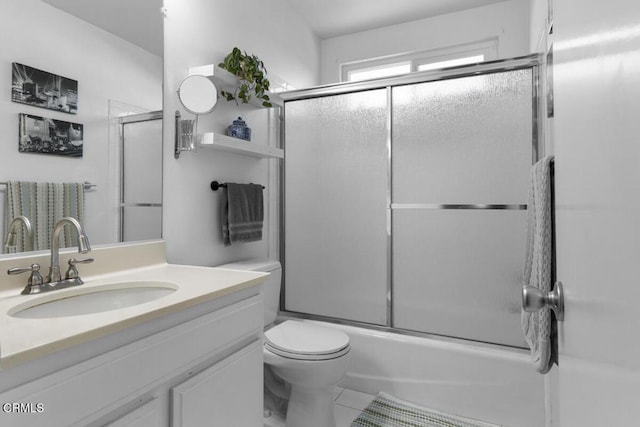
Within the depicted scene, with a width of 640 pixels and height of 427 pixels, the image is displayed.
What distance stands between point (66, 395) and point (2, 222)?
2.23 feet

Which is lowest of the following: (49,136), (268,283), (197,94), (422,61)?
(268,283)

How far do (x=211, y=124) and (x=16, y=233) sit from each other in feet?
3.43

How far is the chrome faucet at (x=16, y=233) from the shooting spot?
1132 mm

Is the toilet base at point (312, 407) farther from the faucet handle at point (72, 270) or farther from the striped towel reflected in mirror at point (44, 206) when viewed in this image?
the striped towel reflected in mirror at point (44, 206)

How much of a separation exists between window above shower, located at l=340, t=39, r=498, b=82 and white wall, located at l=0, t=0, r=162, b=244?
171 centimetres

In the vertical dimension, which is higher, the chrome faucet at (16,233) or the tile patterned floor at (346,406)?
the chrome faucet at (16,233)

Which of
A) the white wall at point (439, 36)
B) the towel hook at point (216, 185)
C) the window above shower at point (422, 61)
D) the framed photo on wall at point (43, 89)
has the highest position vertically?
the white wall at point (439, 36)

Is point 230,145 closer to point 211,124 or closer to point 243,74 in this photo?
point 211,124

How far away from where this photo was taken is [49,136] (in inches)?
49.3

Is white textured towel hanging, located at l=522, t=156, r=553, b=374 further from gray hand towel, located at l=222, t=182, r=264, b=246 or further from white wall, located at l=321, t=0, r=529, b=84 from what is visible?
white wall, located at l=321, t=0, r=529, b=84

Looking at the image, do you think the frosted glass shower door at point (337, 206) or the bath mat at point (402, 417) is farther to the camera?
the frosted glass shower door at point (337, 206)

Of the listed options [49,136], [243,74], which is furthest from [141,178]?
[243,74]

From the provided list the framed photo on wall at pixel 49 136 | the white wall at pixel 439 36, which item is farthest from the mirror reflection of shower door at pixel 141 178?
the white wall at pixel 439 36

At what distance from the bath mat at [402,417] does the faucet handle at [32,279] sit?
5.13ft
